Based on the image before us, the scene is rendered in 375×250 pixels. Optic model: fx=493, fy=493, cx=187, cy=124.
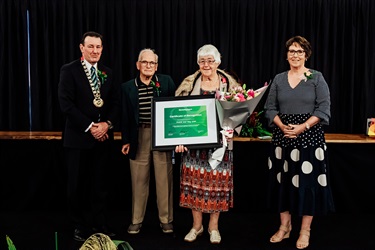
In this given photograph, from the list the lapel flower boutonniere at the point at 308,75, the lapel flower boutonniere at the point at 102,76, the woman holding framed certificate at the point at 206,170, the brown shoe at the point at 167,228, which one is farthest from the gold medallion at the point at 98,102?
the lapel flower boutonniere at the point at 308,75

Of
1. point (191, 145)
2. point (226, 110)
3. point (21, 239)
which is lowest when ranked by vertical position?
point (21, 239)

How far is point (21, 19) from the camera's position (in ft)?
16.2

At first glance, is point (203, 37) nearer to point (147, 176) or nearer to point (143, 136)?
point (143, 136)

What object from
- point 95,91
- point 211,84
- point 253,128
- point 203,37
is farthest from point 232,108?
point 203,37

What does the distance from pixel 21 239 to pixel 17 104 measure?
1.69 m

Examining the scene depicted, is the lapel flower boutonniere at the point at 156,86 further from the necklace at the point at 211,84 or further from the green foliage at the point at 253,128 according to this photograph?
the green foliage at the point at 253,128

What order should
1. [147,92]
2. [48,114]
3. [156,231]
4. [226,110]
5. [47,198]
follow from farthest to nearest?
1. [48,114]
2. [47,198]
3. [156,231]
4. [147,92]
5. [226,110]

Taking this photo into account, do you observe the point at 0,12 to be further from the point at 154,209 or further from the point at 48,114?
the point at 154,209

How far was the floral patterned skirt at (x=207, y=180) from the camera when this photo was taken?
11.7ft

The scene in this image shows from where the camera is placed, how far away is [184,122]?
11.6 ft

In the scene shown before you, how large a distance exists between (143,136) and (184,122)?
1.26 feet

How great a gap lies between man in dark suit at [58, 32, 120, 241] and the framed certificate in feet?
1.29

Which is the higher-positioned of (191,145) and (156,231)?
(191,145)

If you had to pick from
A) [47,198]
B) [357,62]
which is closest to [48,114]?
[47,198]
